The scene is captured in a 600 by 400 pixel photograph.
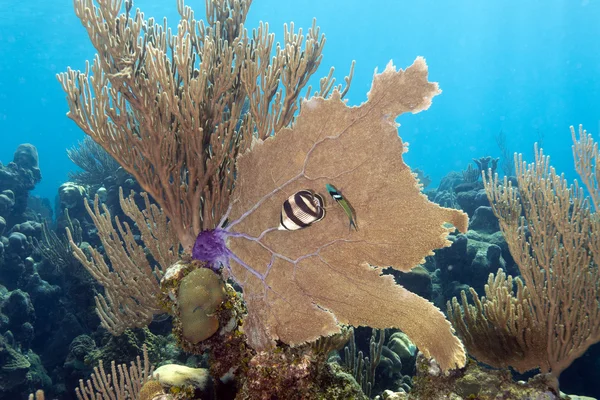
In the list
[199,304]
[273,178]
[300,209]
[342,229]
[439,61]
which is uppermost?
[439,61]

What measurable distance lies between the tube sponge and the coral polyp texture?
0.24 metres

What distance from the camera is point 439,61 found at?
12544 cm

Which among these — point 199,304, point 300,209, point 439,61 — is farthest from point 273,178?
point 439,61

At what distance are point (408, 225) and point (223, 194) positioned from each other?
71.9 inches

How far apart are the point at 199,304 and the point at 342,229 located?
135 cm

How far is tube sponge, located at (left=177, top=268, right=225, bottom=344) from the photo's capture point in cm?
290

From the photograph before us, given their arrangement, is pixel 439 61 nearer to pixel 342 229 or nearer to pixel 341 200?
pixel 342 229

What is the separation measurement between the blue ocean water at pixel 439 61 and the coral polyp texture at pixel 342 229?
5236 centimetres

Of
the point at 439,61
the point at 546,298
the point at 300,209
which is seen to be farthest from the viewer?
the point at 439,61

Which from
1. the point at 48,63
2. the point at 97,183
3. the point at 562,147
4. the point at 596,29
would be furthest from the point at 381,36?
the point at 97,183

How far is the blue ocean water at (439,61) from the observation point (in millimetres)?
66562

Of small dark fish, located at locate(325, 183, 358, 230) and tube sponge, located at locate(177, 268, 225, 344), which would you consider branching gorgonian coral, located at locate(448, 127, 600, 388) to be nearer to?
small dark fish, located at locate(325, 183, 358, 230)

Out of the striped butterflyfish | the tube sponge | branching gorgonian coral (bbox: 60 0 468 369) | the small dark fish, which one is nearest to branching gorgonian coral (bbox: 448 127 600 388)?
branching gorgonian coral (bbox: 60 0 468 369)

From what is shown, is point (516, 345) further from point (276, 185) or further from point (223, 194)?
point (223, 194)
